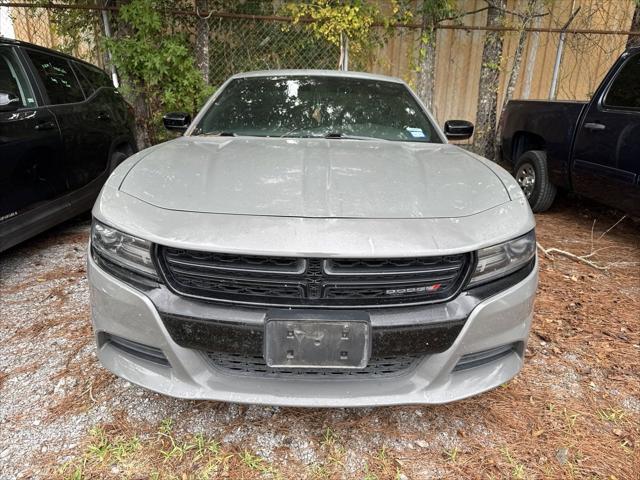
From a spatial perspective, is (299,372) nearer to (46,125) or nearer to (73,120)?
(46,125)

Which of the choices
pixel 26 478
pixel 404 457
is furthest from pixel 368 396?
pixel 26 478

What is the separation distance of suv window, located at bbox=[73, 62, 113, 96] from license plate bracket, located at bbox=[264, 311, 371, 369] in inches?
148

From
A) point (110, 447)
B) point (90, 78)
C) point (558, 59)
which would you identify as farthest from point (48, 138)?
point (558, 59)

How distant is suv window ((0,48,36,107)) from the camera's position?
331 cm

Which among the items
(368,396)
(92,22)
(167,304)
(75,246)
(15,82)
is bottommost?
(75,246)

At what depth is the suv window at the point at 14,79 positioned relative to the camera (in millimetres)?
3314

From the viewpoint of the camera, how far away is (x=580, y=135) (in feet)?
14.3

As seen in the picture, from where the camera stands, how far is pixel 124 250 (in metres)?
1.68

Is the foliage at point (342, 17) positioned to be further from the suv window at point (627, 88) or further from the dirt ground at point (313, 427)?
the dirt ground at point (313, 427)

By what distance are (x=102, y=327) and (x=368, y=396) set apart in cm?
105

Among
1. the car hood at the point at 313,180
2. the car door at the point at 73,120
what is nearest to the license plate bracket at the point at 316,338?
the car hood at the point at 313,180

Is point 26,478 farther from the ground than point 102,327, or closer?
closer

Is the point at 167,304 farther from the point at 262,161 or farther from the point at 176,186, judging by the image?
the point at 262,161

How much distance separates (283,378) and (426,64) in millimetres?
5682
